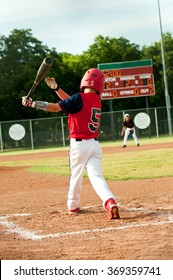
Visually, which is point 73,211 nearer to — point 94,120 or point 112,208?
point 112,208

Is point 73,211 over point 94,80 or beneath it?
beneath

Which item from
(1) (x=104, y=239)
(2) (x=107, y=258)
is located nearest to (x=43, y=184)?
(1) (x=104, y=239)

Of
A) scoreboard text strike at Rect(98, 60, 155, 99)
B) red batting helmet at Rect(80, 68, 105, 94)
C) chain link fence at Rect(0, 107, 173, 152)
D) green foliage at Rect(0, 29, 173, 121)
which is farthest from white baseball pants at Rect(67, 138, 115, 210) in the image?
green foliage at Rect(0, 29, 173, 121)

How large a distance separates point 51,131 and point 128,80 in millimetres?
6585

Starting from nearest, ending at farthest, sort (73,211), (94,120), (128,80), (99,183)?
(99,183)
(94,120)
(73,211)
(128,80)

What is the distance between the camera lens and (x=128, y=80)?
3366 centimetres

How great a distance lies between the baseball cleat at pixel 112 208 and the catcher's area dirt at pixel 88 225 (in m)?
0.10

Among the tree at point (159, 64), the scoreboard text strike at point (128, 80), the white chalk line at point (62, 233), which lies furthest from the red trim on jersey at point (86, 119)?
the tree at point (159, 64)

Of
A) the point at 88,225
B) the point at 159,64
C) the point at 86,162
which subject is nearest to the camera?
the point at 88,225

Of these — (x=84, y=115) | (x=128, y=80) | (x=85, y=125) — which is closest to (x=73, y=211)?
(x=85, y=125)

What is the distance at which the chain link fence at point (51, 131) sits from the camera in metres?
35.2

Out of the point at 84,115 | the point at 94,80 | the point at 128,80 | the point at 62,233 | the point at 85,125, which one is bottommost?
the point at 62,233

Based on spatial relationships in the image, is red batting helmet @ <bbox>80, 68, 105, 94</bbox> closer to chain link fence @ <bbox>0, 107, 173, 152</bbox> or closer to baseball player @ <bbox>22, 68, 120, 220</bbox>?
baseball player @ <bbox>22, 68, 120, 220</bbox>

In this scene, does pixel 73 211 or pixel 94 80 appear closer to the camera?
pixel 94 80
